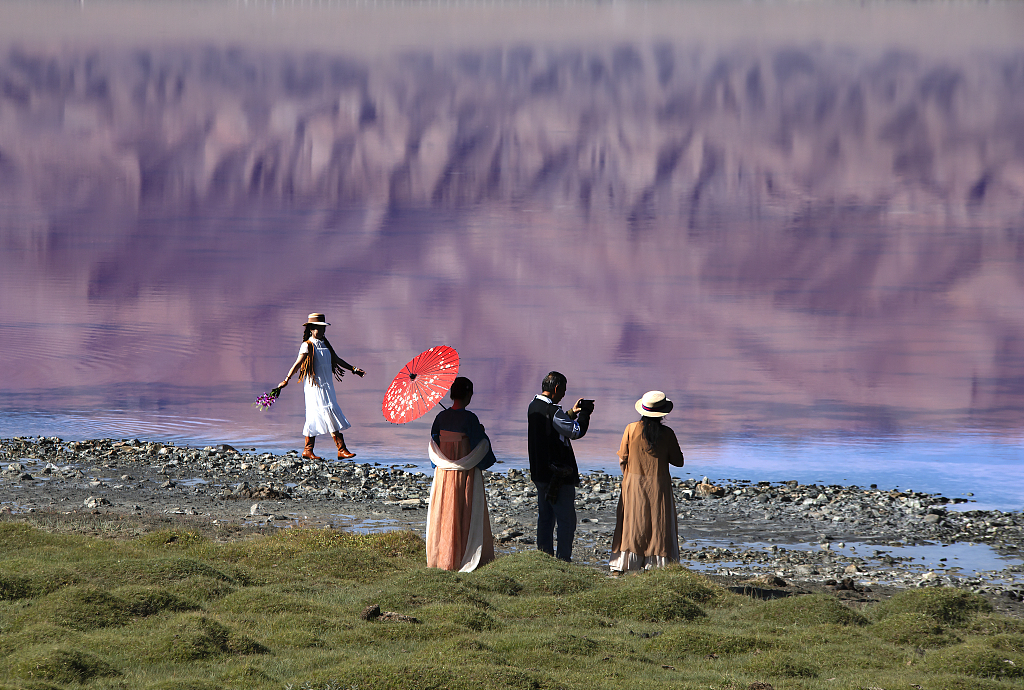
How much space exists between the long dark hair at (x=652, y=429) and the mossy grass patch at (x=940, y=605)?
10.4 ft

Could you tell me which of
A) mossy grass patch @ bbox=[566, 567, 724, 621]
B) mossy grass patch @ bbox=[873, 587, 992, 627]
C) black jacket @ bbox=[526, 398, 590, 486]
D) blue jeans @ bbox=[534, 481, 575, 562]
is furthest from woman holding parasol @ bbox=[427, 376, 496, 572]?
mossy grass patch @ bbox=[873, 587, 992, 627]

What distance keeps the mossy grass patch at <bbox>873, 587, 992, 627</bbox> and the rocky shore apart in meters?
1.84

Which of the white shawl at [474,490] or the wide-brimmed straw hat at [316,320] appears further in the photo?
the wide-brimmed straw hat at [316,320]

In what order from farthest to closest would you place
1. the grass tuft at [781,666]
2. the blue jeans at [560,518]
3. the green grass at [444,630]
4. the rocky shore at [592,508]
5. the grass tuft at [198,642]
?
1. the rocky shore at [592,508]
2. the blue jeans at [560,518]
3. the grass tuft at [198,642]
4. the grass tuft at [781,666]
5. the green grass at [444,630]

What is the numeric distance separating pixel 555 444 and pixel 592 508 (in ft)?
23.5

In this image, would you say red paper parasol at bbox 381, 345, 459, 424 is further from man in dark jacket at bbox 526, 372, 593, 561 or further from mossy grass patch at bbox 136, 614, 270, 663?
mossy grass patch at bbox 136, 614, 270, 663

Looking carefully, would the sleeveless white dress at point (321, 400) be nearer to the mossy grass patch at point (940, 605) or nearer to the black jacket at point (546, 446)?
the black jacket at point (546, 446)

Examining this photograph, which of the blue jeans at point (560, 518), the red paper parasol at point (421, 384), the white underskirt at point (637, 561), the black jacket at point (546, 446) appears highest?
the red paper parasol at point (421, 384)

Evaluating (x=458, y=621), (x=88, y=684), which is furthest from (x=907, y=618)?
(x=88, y=684)

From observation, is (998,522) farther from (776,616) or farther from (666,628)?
(666,628)

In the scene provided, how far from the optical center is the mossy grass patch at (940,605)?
11164 millimetres

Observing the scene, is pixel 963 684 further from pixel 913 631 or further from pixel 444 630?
pixel 444 630

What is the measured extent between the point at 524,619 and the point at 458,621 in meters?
0.85

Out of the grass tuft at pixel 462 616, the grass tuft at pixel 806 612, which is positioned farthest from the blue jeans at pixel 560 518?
→ the grass tuft at pixel 806 612
